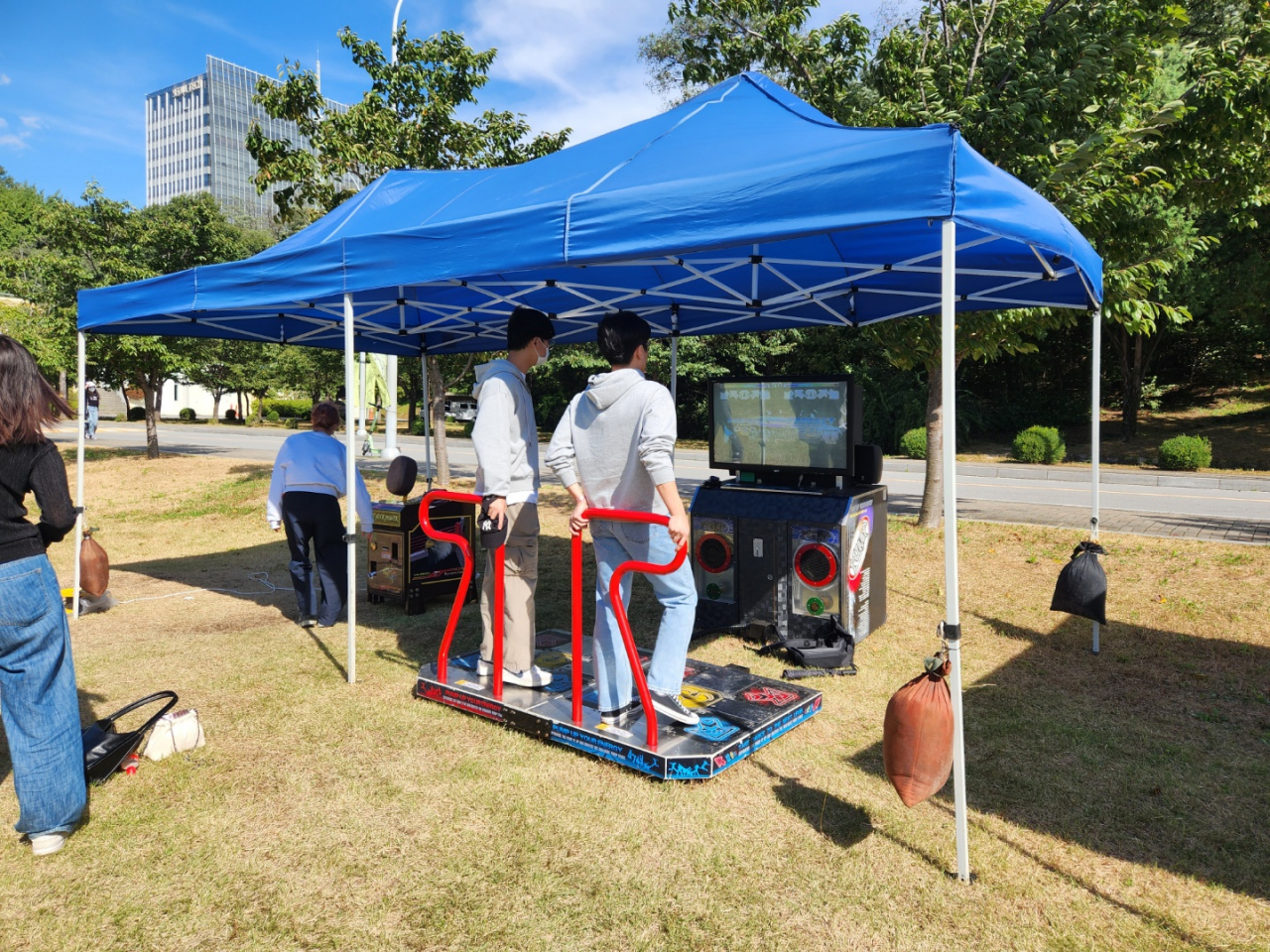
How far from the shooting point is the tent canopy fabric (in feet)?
10.3

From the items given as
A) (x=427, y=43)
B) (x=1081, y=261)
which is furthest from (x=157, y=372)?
(x=1081, y=261)

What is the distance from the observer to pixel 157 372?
1823 centimetres

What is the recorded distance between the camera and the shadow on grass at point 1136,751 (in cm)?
304

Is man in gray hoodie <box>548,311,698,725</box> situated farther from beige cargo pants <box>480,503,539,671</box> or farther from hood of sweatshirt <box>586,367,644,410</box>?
beige cargo pants <box>480,503,539,671</box>

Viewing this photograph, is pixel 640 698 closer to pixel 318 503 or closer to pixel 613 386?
pixel 613 386

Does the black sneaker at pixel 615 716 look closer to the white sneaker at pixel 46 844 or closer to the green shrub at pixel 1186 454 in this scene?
the white sneaker at pixel 46 844

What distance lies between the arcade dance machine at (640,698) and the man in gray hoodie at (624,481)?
0.34 ft

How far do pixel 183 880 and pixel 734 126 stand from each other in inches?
168

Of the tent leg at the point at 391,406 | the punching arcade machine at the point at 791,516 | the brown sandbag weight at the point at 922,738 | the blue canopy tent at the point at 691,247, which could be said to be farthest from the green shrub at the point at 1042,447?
the brown sandbag weight at the point at 922,738

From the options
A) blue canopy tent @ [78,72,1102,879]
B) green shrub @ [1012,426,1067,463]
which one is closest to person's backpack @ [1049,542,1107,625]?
blue canopy tent @ [78,72,1102,879]

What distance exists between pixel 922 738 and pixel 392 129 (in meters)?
11.3

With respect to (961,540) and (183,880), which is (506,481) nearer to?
(183,880)

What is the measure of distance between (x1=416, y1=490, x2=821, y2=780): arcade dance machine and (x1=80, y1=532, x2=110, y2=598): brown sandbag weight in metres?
3.21

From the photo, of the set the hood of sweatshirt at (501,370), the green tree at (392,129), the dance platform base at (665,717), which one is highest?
the green tree at (392,129)
